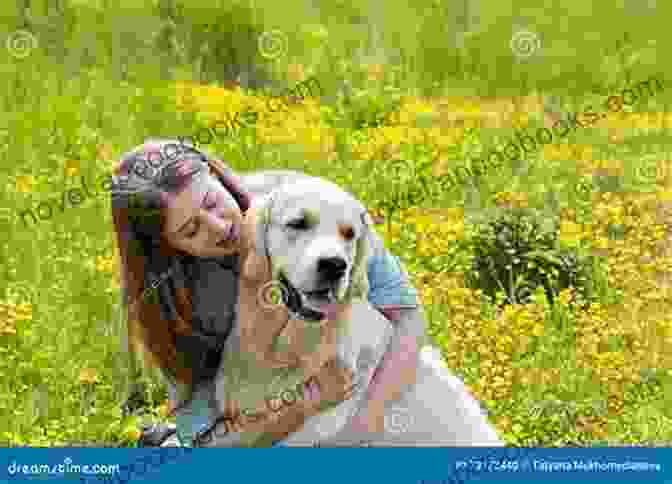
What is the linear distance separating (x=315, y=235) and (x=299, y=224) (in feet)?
0.18

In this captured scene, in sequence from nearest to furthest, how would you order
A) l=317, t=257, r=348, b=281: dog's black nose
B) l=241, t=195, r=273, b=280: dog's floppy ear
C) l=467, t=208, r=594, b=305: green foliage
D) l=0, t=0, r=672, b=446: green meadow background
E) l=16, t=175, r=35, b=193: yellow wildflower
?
l=317, t=257, r=348, b=281: dog's black nose
l=241, t=195, r=273, b=280: dog's floppy ear
l=0, t=0, r=672, b=446: green meadow background
l=467, t=208, r=594, b=305: green foliage
l=16, t=175, r=35, b=193: yellow wildflower

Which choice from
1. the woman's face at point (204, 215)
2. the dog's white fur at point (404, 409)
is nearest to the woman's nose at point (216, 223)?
the woman's face at point (204, 215)

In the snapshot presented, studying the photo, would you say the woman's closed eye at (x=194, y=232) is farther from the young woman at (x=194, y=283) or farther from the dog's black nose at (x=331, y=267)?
the dog's black nose at (x=331, y=267)

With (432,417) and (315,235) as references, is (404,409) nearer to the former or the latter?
(432,417)

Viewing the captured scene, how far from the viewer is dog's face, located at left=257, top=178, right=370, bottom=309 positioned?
3957 millimetres

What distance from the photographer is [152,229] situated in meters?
4.36

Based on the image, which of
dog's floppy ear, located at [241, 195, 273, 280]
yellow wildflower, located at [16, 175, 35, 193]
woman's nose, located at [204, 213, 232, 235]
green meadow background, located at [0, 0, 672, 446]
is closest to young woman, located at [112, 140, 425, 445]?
woman's nose, located at [204, 213, 232, 235]

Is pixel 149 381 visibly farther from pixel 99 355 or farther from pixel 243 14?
pixel 243 14

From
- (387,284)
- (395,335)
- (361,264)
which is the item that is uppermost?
(361,264)

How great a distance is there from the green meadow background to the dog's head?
1.72 m

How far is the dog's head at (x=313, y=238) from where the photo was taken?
396cm

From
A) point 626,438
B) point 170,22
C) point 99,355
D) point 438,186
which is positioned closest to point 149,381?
point 99,355

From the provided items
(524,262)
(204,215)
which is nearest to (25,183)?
(524,262)

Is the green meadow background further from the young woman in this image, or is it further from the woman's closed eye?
the woman's closed eye
